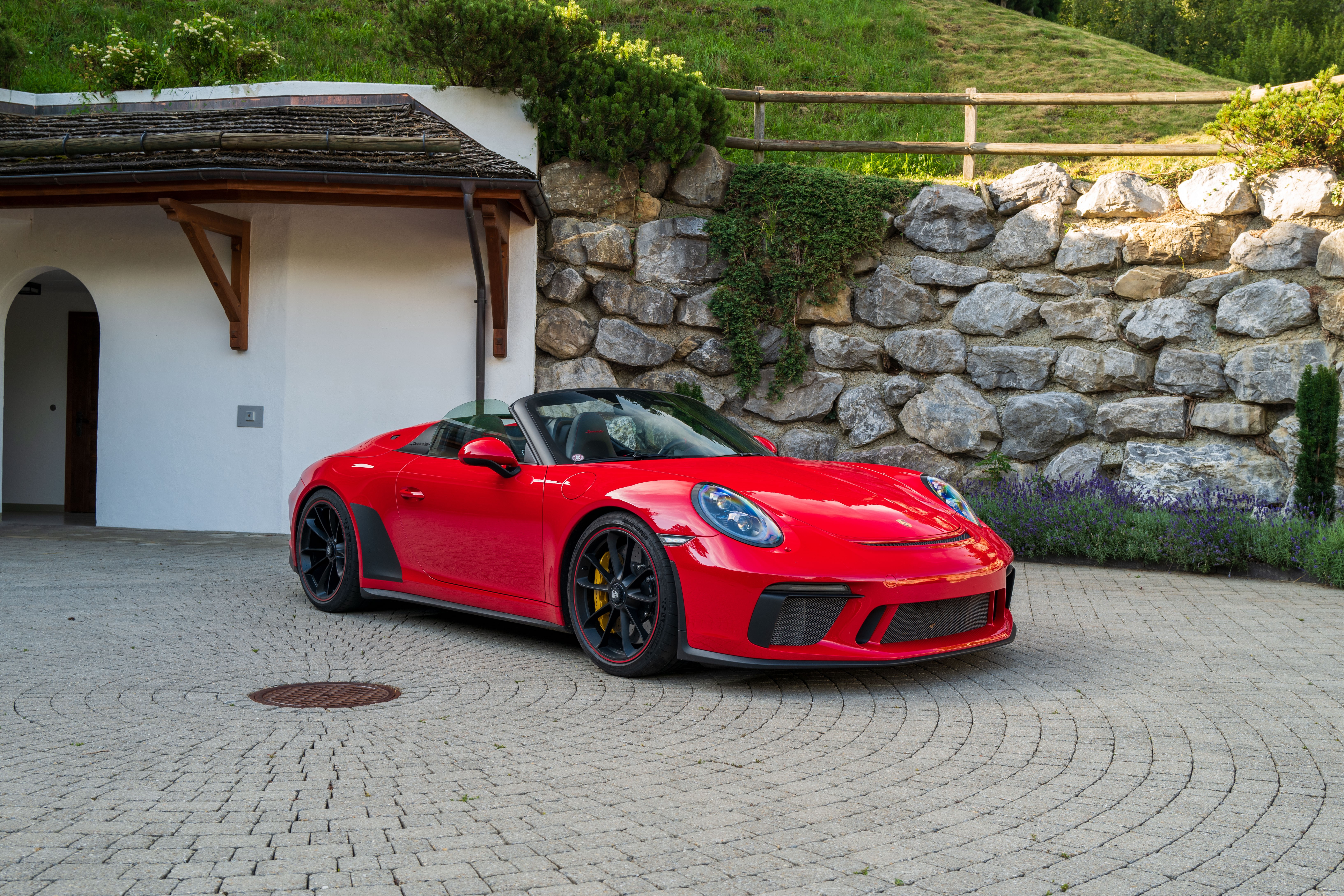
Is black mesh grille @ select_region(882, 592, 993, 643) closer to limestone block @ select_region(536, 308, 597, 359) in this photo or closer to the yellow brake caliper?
the yellow brake caliper

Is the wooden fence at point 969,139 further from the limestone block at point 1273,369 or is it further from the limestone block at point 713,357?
the limestone block at point 1273,369

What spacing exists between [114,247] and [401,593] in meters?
7.27

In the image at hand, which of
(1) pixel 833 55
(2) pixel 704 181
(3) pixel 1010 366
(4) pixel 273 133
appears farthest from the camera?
(1) pixel 833 55

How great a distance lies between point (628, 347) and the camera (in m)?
11.0

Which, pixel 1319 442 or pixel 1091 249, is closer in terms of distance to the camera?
pixel 1319 442

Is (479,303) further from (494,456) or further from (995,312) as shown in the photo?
(494,456)

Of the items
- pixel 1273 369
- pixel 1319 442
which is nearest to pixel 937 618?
pixel 1319 442

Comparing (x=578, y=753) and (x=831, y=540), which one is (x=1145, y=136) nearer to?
(x=831, y=540)

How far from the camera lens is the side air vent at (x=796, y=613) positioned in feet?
13.6

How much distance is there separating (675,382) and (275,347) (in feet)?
13.3

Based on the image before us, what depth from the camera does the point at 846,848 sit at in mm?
2715

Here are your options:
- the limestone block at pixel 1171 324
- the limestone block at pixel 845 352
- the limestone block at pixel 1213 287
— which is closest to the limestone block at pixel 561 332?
the limestone block at pixel 845 352

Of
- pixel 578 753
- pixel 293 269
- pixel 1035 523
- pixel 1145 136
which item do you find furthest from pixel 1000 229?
pixel 578 753

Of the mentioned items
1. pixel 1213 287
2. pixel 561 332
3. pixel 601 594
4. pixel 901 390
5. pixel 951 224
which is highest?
pixel 951 224
